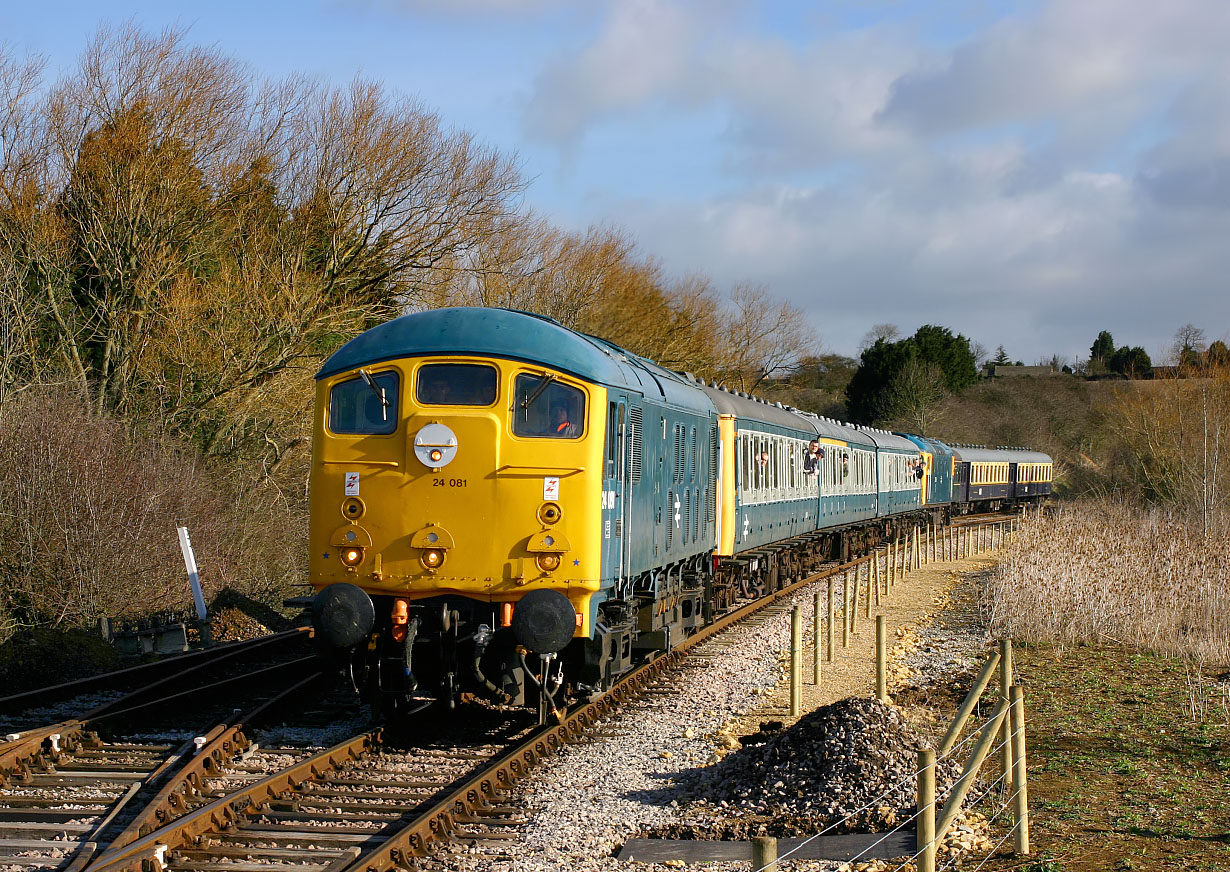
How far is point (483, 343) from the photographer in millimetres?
9242

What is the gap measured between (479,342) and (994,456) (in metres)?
50.4

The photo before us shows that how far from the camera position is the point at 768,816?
24.9 feet

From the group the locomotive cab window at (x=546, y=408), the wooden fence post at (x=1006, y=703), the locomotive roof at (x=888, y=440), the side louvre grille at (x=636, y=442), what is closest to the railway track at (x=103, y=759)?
the locomotive cab window at (x=546, y=408)

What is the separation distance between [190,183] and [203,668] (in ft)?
47.8

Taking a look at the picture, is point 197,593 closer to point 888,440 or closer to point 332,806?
point 332,806

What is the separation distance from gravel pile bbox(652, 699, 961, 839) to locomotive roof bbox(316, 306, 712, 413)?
3098 mm

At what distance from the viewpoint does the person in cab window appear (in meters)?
9.12

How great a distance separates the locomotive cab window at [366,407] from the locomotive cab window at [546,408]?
3.24 ft

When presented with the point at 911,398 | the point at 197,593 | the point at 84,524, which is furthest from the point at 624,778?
the point at 911,398

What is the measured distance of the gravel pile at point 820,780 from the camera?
739cm

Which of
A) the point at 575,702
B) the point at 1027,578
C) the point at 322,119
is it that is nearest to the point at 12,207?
the point at 322,119

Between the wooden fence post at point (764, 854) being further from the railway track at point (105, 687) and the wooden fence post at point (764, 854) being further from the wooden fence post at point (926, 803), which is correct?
the railway track at point (105, 687)

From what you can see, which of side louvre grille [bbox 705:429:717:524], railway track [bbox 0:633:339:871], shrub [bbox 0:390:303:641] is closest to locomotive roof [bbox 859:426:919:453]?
side louvre grille [bbox 705:429:717:524]

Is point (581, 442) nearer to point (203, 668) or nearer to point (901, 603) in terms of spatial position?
point (203, 668)
